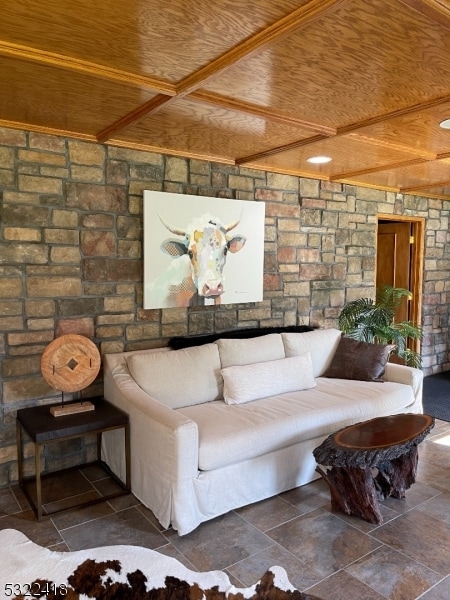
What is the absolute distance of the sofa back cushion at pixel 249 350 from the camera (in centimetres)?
348

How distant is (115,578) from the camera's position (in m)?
2.14

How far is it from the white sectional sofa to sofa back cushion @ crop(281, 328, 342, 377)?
12 mm

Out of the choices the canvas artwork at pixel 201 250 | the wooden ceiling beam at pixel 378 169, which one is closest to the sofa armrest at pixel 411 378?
the canvas artwork at pixel 201 250

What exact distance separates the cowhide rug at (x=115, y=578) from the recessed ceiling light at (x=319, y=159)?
9.42ft

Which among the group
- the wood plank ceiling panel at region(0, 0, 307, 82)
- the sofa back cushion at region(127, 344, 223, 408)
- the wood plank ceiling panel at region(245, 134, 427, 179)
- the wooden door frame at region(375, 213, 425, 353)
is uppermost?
the wood plank ceiling panel at region(0, 0, 307, 82)

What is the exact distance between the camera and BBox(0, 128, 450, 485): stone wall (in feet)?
9.74

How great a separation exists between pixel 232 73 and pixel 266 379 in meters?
2.10

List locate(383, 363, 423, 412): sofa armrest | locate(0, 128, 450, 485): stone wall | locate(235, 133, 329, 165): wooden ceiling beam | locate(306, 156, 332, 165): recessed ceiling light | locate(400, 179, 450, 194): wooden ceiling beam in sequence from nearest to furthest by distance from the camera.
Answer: locate(0, 128, 450, 485): stone wall < locate(235, 133, 329, 165): wooden ceiling beam < locate(306, 156, 332, 165): recessed ceiling light < locate(383, 363, 423, 412): sofa armrest < locate(400, 179, 450, 194): wooden ceiling beam

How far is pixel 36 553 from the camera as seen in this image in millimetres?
2309

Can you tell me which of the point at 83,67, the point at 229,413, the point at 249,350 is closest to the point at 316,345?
the point at 249,350

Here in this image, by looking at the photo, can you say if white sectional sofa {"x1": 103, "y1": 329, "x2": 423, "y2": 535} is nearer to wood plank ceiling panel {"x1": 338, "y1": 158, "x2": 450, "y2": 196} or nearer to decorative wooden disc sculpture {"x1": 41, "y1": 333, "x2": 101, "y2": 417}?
decorative wooden disc sculpture {"x1": 41, "y1": 333, "x2": 101, "y2": 417}

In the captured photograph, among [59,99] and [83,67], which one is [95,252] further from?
[83,67]

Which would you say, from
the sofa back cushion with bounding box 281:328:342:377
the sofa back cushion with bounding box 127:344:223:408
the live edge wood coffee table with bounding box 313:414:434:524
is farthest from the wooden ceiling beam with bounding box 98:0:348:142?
the sofa back cushion with bounding box 281:328:342:377

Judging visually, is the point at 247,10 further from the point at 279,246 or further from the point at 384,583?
the point at 279,246
